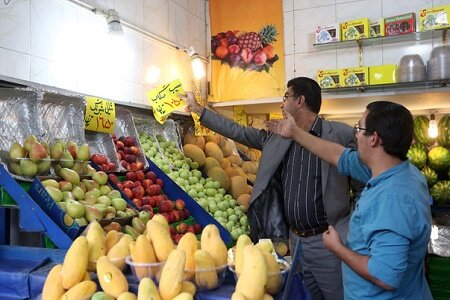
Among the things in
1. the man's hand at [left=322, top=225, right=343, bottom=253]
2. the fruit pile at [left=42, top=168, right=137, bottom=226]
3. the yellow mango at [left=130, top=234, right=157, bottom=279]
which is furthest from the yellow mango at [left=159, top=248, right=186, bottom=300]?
the fruit pile at [left=42, top=168, right=137, bottom=226]

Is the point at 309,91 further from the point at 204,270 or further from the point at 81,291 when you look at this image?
the point at 81,291

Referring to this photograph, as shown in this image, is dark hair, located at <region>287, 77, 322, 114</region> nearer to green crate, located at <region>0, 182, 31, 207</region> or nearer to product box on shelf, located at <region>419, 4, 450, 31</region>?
green crate, located at <region>0, 182, 31, 207</region>

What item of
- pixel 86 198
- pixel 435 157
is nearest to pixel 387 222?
pixel 86 198

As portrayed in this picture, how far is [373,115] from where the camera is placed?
156 centimetres

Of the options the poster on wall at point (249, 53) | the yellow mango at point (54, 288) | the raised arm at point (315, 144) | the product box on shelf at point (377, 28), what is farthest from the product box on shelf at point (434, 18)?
the yellow mango at point (54, 288)

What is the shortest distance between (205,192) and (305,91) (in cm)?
154

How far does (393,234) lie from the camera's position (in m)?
1.38

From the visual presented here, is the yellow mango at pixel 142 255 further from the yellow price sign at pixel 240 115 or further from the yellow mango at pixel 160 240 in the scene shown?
the yellow price sign at pixel 240 115

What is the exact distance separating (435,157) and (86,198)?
3724 mm

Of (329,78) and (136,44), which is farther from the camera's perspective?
(329,78)

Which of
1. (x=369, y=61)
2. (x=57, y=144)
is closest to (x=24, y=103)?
(x=57, y=144)

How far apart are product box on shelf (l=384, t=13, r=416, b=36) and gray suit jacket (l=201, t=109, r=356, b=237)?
2.36 meters

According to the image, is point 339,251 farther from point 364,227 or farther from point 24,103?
point 24,103

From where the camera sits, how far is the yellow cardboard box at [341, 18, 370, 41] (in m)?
4.67
